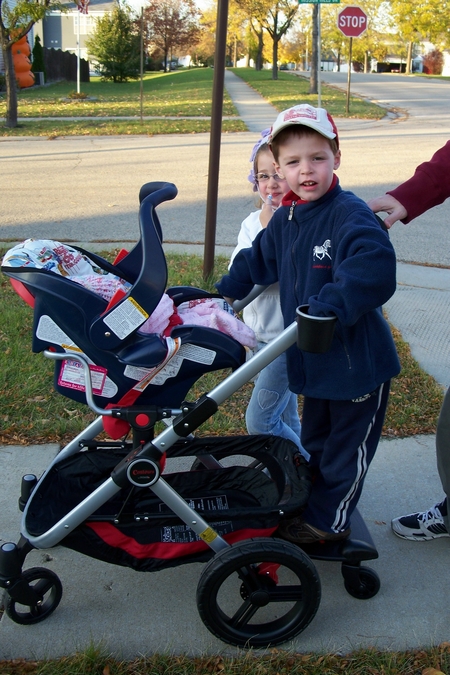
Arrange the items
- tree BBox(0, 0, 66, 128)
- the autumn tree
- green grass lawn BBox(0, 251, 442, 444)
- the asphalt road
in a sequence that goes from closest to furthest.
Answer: green grass lawn BBox(0, 251, 442, 444) < the asphalt road < tree BBox(0, 0, 66, 128) < the autumn tree

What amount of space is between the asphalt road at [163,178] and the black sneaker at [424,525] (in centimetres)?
387

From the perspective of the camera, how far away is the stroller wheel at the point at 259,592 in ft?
6.95

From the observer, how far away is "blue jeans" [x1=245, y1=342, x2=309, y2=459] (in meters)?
2.73

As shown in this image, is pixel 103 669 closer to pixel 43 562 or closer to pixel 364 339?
pixel 43 562

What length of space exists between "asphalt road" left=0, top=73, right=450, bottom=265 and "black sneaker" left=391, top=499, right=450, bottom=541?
3.87m

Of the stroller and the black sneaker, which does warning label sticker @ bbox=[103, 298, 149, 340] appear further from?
the black sneaker

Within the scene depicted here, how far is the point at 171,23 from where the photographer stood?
163 ft

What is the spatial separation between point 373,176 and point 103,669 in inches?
344

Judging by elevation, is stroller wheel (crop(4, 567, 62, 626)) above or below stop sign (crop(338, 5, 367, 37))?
below

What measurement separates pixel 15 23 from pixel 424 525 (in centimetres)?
1451

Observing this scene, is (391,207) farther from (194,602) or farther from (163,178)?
(163,178)

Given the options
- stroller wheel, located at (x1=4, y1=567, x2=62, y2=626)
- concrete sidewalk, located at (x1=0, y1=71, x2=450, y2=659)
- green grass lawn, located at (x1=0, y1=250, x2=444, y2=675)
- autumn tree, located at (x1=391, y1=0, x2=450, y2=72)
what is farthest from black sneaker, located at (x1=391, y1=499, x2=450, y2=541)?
autumn tree, located at (x1=391, y1=0, x2=450, y2=72)

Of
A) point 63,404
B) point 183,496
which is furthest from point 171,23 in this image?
point 183,496

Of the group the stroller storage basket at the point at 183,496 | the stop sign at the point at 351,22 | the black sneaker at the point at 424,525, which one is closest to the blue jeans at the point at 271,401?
the stroller storage basket at the point at 183,496
